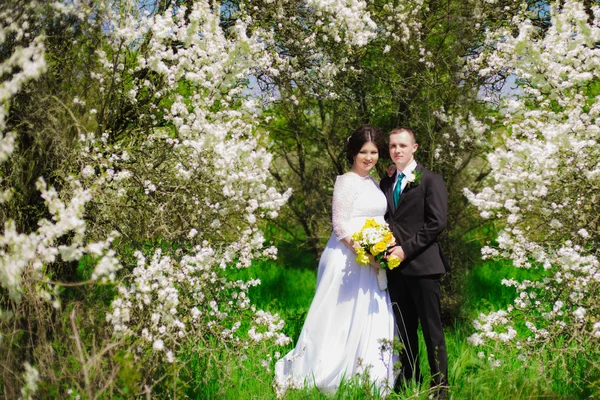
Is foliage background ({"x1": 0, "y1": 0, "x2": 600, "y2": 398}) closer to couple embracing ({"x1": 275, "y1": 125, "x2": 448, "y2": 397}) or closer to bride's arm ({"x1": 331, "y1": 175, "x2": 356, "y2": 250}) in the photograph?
couple embracing ({"x1": 275, "y1": 125, "x2": 448, "y2": 397})

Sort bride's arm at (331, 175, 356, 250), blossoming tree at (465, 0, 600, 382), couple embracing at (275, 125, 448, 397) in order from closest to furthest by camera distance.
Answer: blossoming tree at (465, 0, 600, 382), couple embracing at (275, 125, 448, 397), bride's arm at (331, 175, 356, 250)

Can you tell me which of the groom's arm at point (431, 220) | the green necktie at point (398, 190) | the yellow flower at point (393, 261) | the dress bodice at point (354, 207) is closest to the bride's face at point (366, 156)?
the dress bodice at point (354, 207)

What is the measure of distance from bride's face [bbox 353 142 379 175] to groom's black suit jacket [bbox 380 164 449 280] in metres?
0.37

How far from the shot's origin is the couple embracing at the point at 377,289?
402 cm

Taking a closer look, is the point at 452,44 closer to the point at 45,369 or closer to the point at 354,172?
the point at 354,172

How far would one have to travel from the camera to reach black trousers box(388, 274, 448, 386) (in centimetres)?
401

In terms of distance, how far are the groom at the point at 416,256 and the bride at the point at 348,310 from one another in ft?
0.38

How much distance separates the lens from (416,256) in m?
4.05

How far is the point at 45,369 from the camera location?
3148 millimetres

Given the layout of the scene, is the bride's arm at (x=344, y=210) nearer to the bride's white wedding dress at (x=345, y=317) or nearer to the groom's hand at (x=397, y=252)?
the bride's white wedding dress at (x=345, y=317)

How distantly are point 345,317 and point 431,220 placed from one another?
2.97 ft

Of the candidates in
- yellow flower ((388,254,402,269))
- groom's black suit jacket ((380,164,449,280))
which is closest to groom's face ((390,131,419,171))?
groom's black suit jacket ((380,164,449,280))

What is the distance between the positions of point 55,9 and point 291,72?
2.15 meters

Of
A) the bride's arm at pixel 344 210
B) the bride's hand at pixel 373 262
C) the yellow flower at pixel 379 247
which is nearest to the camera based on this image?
the yellow flower at pixel 379 247
